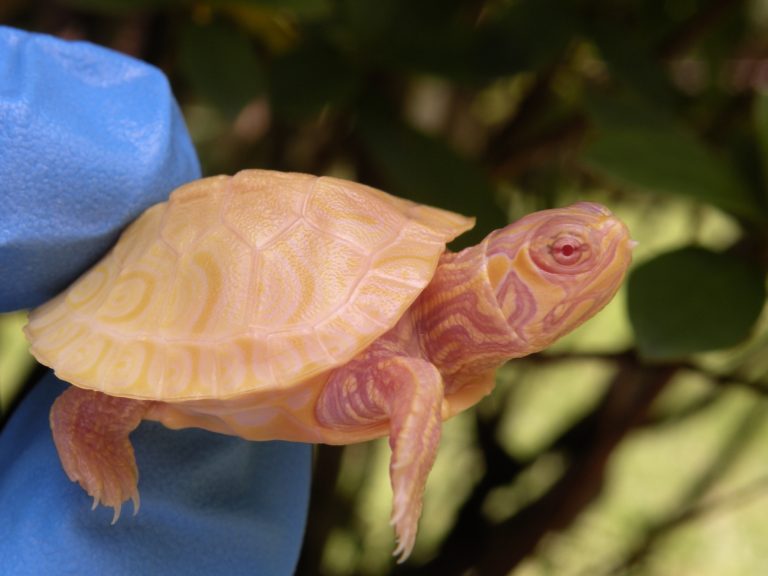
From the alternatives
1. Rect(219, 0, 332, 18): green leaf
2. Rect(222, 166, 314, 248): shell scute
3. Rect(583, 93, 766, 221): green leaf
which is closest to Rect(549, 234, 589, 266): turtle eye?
Rect(222, 166, 314, 248): shell scute

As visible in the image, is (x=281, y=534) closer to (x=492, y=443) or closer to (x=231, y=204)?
(x=231, y=204)

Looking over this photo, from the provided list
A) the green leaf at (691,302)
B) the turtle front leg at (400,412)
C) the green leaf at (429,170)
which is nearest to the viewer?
the turtle front leg at (400,412)

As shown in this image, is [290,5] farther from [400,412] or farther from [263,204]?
[400,412]

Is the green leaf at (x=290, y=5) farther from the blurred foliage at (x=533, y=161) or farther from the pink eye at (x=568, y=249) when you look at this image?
the pink eye at (x=568, y=249)

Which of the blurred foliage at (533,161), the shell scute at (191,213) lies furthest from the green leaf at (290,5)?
the shell scute at (191,213)

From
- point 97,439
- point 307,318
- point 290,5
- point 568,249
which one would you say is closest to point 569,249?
point 568,249

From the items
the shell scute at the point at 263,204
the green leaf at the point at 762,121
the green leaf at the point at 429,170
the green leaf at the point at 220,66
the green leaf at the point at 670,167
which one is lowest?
the green leaf at the point at 429,170
